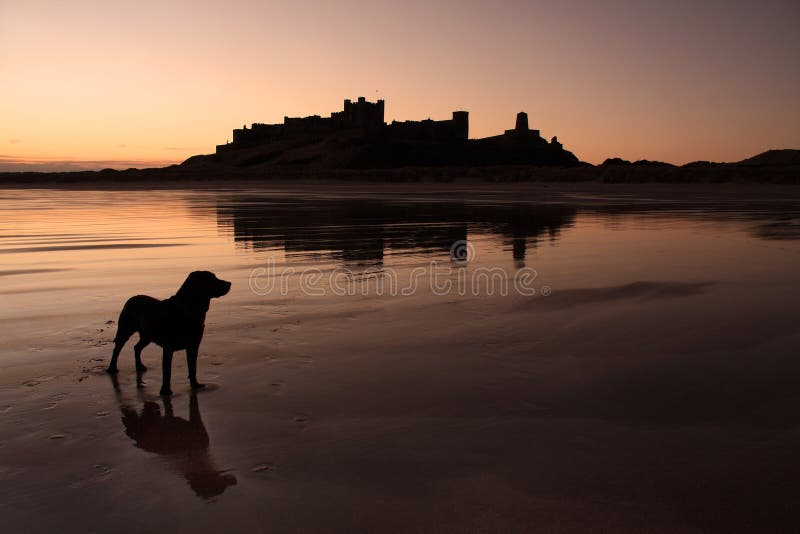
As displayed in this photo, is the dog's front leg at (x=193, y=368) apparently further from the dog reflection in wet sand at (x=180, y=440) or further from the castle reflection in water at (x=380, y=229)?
the castle reflection in water at (x=380, y=229)

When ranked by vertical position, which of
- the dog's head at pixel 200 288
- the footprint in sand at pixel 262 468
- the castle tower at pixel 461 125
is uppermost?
the castle tower at pixel 461 125

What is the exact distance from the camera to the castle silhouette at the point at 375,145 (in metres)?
148

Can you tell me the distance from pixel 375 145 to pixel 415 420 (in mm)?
151010

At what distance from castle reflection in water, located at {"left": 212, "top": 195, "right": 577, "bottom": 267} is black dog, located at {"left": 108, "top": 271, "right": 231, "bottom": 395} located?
5.90m

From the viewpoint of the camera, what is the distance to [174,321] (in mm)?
4730

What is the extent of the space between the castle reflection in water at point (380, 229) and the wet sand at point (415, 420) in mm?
4697

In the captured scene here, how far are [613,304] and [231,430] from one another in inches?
208

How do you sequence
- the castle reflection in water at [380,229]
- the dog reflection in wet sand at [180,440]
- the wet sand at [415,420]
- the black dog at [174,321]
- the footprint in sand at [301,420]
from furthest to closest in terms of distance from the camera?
the castle reflection in water at [380,229] → the black dog at [174,321] → the footprint in sand at [301,420] → the dog reflection in wet sand at [180,440] → the wet sand at [415,420]

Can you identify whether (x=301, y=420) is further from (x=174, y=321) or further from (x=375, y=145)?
(x=375, y=145)

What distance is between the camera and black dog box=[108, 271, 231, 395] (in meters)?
4.70

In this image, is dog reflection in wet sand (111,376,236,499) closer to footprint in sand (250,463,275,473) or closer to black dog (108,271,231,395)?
footprint in sand (250,463,275,473)

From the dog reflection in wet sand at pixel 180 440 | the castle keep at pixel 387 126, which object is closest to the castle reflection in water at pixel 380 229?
the dog reflection in wet sand at pixel 180 440

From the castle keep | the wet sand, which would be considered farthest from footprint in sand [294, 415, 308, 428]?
the castle keep

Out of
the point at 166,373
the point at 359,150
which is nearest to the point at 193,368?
the point at 166,373
